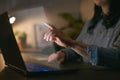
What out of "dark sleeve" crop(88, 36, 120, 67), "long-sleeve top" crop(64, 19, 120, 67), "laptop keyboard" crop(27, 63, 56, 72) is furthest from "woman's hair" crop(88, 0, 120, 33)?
"laptop keyboard" crop(27, 63, 56, 72)

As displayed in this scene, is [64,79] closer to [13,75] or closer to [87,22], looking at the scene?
[13,75]

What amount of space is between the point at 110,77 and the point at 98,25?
28cm

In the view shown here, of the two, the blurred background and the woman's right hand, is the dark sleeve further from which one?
the blurred background

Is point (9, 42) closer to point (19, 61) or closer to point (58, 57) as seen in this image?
point (19, 61)

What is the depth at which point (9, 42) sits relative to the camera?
1086mm

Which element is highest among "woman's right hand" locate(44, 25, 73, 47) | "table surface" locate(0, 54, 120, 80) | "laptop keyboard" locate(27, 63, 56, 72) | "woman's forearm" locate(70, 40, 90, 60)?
"woman's right hand" locate(44, 25, 73, 47)

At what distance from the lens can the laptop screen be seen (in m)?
1.04

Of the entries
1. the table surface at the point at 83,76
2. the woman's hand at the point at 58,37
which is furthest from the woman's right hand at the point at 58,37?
the table surface at the point at 83,76

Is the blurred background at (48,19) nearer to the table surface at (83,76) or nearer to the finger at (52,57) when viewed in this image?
the finger at (52,57)

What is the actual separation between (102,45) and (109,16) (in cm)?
14

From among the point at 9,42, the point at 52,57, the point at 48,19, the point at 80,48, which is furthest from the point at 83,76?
the point at 48,19

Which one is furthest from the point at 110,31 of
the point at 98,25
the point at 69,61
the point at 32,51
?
the point at 32,51

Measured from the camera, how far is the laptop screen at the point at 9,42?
1045 millimetres

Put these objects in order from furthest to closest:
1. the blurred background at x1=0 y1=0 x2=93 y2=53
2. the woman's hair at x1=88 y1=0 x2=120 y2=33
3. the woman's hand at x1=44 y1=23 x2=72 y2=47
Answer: the blurred background at x1=0 y1=0 x2=93 y2=53, the woman's hair at x1=88 y1=0 x2=120 y2=33, the woman's hand at x1=44 y1=23 x2=72 y2=47
